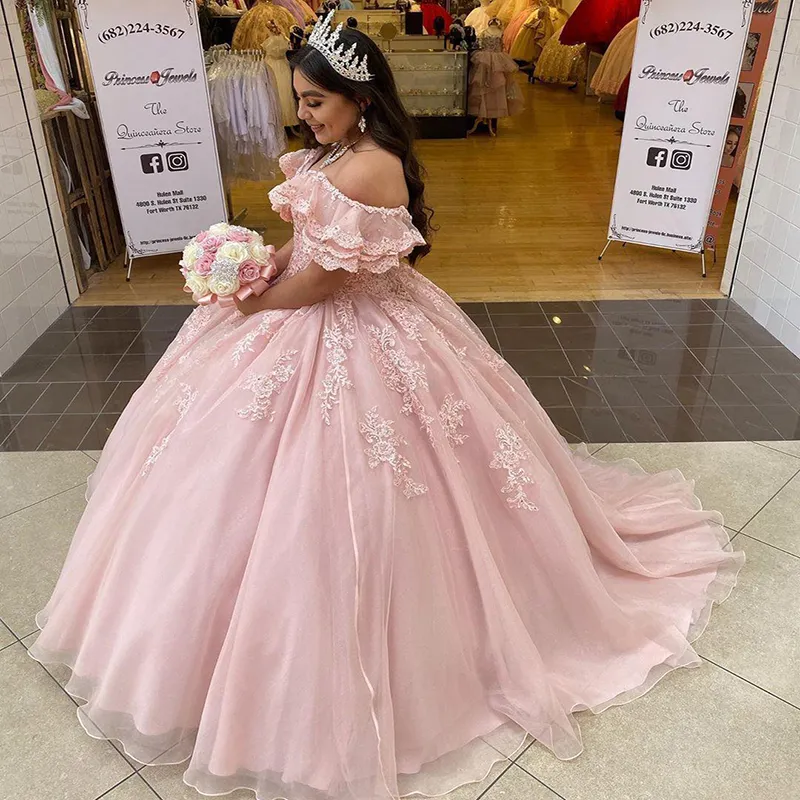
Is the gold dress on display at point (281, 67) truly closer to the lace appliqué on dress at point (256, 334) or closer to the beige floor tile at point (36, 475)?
the beige floor tile at point (36, 475)

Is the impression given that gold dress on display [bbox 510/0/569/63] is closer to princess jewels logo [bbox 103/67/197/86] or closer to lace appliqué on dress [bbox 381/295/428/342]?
princess jewels logo [bbox 103/67/197/86]

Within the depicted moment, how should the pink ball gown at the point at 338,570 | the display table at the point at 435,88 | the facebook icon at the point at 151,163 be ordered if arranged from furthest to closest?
the display table at the point at 435,88, the facebook icon at the point at 151,163, the pink ball gown at the point at 338,570

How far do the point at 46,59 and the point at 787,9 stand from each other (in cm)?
367

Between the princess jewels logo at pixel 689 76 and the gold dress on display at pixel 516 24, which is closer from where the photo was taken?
the princess jewels logo at pixel 689 76

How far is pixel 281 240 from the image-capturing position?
207 inches

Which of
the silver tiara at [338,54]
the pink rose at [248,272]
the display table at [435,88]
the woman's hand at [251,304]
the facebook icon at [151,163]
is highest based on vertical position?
the silver tiara at [338,54]

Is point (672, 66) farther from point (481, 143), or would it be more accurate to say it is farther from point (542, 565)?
point (481, 143)

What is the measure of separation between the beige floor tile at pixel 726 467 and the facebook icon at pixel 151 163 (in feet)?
9.76

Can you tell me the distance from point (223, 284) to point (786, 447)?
225cm

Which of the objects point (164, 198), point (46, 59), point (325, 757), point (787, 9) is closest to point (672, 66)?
point (787, 9)

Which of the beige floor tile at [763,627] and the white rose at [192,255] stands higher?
the white rose at [192,255]

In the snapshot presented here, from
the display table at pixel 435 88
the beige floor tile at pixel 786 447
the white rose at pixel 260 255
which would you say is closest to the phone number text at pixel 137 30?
the white rose at pixel 260 255

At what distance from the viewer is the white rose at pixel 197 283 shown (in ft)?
5.88

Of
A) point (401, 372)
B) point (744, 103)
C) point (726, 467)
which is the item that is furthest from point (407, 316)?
point (744, 103)
